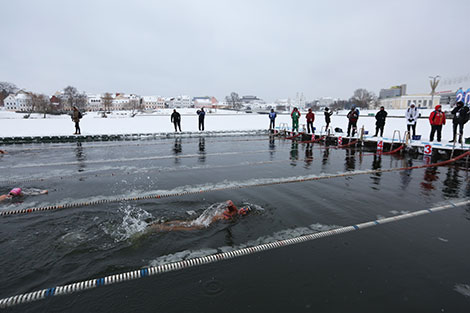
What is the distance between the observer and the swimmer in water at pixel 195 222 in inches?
180

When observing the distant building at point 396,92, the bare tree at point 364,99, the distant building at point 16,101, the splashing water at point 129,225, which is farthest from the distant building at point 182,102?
the splashing water at point 129,225

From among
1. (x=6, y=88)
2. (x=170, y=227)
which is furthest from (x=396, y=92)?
(x=6, y=88)

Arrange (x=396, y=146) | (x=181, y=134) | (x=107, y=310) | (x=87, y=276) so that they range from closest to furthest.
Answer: (x=107, y=310), (x=87, y=276), (x=396, y=146), (x=181, y=134)

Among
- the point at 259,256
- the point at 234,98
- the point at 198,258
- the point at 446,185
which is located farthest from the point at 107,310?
the point at 234,98

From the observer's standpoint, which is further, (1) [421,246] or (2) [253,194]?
(2) [253,194]

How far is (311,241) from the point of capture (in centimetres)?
422

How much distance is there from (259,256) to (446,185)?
6420mm

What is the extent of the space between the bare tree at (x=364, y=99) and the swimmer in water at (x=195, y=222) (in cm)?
10679

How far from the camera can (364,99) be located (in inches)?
4461

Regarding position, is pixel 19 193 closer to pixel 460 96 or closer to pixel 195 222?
pixel 195 222

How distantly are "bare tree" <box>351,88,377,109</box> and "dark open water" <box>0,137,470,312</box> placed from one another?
104965mm

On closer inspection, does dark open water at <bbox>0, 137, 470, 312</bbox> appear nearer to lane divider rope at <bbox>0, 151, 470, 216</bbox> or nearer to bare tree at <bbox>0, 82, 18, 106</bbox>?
lane divider rope at <bbox>0, 151, 470, 216</bbox>

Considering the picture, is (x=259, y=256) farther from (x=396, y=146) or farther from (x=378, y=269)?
(x=396, y=146)

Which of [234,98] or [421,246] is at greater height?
[234,98]
